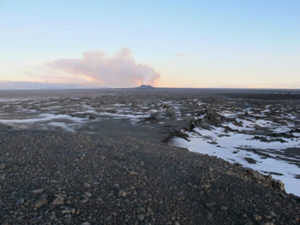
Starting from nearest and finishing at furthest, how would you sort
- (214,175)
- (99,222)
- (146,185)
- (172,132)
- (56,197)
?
(99,222) < (56,197) < (146,185) < (214,175) < (172,132)

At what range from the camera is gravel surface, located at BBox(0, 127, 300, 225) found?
4.41m

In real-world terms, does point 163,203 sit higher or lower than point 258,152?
higher

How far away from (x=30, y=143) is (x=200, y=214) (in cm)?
705

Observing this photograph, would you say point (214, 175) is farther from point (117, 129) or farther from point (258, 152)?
point (117, 129)

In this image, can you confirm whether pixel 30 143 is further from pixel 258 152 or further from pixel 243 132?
pixel 243 132

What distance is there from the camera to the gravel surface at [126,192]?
4.41m

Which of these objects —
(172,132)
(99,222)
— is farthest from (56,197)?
(172,132)

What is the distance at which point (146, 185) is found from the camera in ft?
18.8

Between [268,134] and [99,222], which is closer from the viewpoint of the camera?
[99,222]

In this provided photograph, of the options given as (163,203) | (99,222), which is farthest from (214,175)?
(99,222)

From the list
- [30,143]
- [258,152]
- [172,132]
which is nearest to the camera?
[30,143]

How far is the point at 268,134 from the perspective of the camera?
15.8 metres

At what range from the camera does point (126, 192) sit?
207 inches

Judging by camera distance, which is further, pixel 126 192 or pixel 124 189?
pixel 124 189
